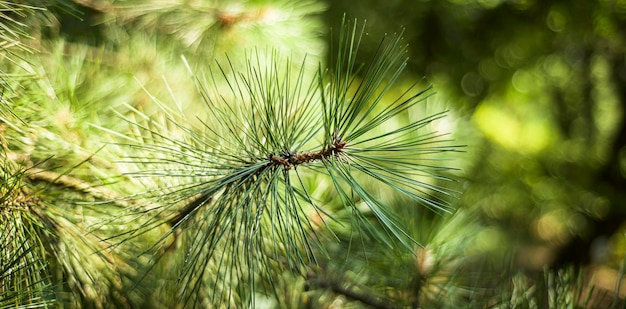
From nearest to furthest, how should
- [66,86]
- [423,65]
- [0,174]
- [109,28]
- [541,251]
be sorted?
[0,174]
[66,86]
[109,28]
[423,65]
[541,251]

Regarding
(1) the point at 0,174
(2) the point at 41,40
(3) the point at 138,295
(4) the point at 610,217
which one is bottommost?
(4) the point at 610,217

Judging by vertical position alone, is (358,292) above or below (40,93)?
below

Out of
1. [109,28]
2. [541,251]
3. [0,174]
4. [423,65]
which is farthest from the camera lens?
[541,251]

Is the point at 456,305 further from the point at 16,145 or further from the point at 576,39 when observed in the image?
the point at 576,39

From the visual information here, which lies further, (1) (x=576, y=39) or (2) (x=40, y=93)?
(1) (x=576, y=39)

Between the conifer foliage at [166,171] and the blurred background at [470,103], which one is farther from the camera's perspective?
the blurred background at [470,103]

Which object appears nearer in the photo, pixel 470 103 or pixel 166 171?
pixel 166 171

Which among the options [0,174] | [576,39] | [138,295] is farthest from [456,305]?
[576,39]

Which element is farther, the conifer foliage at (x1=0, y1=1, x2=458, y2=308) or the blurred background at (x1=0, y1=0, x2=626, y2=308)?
the blurred background at (x1=0, y1=0, x2=626, y2=308)
